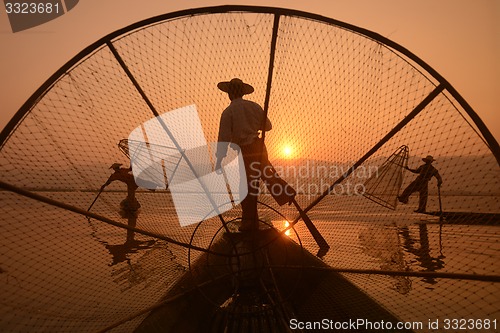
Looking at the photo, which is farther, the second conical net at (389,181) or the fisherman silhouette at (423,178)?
the second conical net at (389,181)

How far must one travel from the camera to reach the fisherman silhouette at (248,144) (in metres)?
3.19

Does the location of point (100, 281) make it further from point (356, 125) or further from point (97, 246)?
point (356, 125)

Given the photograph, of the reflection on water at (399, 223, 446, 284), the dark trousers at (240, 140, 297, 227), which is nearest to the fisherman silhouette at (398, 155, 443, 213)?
the reflection on water at (399, 223, 446, 284)

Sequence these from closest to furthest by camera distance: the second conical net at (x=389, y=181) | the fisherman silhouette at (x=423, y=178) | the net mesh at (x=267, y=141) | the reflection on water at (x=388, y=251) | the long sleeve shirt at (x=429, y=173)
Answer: the net mesh at (x=267, y=141), the long sleeve shirt at (x=429, y=173), the fisherman silhouette at (x=423, y=178), the reflection on water at (x=388, y=251), the second conical net at (x=389, y=181)

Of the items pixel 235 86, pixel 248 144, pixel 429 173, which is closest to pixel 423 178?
pixel 429 173

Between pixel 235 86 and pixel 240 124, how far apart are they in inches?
21.5

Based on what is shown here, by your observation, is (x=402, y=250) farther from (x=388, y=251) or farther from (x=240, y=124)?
(x=240, y=124)

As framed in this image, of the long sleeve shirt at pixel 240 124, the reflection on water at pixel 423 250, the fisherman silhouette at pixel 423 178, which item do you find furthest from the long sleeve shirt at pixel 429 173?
the long sleeve shirt at pixel 240 124

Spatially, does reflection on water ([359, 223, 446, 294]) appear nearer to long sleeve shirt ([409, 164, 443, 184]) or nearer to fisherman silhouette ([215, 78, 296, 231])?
long sleeve shirt ([409, 164, 443, 184])

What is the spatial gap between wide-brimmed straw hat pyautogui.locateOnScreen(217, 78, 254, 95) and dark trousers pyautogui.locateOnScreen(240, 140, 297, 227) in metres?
0.78

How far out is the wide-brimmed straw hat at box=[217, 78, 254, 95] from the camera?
3.74 meters

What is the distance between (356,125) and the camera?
3.57 m

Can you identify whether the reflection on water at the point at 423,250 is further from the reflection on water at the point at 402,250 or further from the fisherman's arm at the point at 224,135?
the fisherman's arm at the point at 224,135

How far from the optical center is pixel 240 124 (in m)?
3.52
